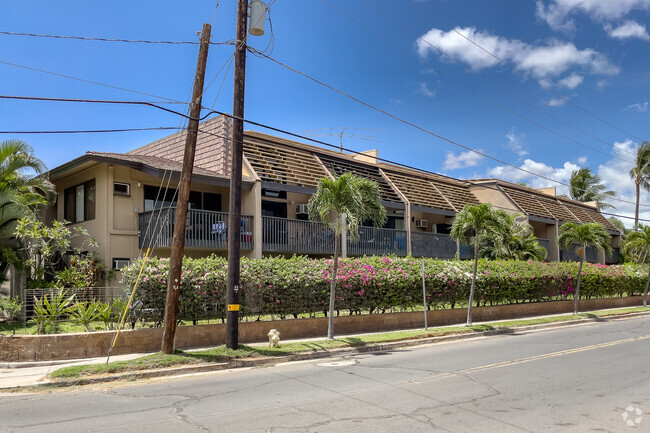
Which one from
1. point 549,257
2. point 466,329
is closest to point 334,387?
point 466,329

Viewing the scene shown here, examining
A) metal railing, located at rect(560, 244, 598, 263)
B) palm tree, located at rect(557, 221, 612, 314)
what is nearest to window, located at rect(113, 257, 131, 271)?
palm tree, located at rect(557, 221, 612, 314)

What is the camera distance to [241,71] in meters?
13.3

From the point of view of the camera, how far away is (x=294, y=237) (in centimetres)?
2184

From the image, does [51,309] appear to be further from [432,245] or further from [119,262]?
[432,245]

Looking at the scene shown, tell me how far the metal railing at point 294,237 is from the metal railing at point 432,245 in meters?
5.39

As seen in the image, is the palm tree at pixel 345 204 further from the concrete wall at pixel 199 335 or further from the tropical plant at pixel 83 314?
the tropical plant at pixel 83 314

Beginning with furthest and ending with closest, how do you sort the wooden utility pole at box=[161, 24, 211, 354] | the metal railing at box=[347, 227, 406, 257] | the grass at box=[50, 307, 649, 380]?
1. the metal railing at box=[347, 227, 406, 257]
2. the wooden utility pole at box=[161, 24, 211, 354]
3. the grass at box=[50, 307, 649, 380]

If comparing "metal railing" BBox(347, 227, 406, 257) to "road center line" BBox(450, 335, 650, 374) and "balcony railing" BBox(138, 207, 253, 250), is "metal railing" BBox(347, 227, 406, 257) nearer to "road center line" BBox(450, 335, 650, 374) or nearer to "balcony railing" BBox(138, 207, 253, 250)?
"balcony railing" BBox(138, 207, 253, 250)

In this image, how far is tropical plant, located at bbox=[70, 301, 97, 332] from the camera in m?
12.8

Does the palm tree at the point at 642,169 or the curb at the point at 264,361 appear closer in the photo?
the curb at the point at 264,361

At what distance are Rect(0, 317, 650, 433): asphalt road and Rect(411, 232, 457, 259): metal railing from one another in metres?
13.5

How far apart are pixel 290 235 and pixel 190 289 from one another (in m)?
7.99

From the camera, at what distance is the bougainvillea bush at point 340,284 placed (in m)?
14.0

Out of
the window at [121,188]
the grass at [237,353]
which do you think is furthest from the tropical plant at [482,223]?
the window at [121,188]
